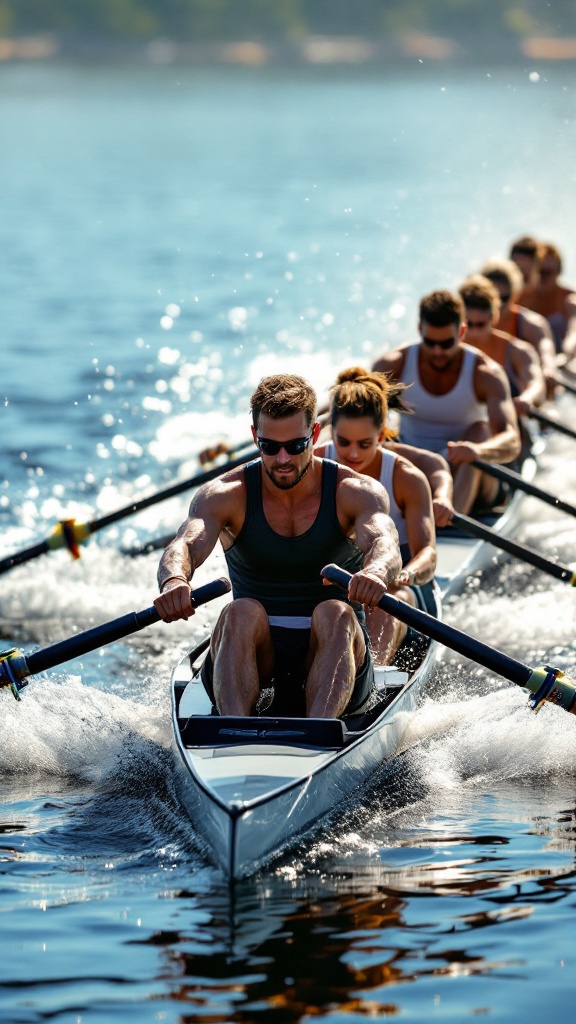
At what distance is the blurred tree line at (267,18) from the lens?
58.5 m

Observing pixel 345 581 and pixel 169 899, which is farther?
pixel 345 581

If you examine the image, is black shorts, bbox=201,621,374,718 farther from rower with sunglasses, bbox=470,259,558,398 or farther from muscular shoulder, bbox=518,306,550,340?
muscular shoulder, bbox=518,306,550,340

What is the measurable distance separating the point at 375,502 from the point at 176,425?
9.49 metres

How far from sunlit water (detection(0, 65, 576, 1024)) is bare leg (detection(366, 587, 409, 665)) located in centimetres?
33

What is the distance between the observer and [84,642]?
21.6 ft

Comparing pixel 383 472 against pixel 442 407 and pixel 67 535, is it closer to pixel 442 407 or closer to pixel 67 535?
pixel 67 535

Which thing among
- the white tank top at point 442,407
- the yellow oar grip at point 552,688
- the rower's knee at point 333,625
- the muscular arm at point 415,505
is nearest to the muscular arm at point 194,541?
the rower's knee at point 333,625

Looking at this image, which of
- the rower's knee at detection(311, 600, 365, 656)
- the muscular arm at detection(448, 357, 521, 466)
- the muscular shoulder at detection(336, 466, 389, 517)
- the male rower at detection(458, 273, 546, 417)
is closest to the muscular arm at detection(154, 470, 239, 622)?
the muscular shoulder at detection(336, 466, 389, 517)

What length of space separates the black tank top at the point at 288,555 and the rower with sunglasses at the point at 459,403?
3920 millimetres

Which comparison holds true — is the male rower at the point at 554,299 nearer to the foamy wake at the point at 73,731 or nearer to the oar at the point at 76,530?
the oar at the point at 76,530

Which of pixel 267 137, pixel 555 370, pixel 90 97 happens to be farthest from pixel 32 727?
pixel 90 97

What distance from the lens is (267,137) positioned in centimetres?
4850

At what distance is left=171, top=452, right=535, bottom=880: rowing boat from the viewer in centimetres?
571

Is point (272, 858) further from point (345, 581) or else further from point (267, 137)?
point (267, 137)
